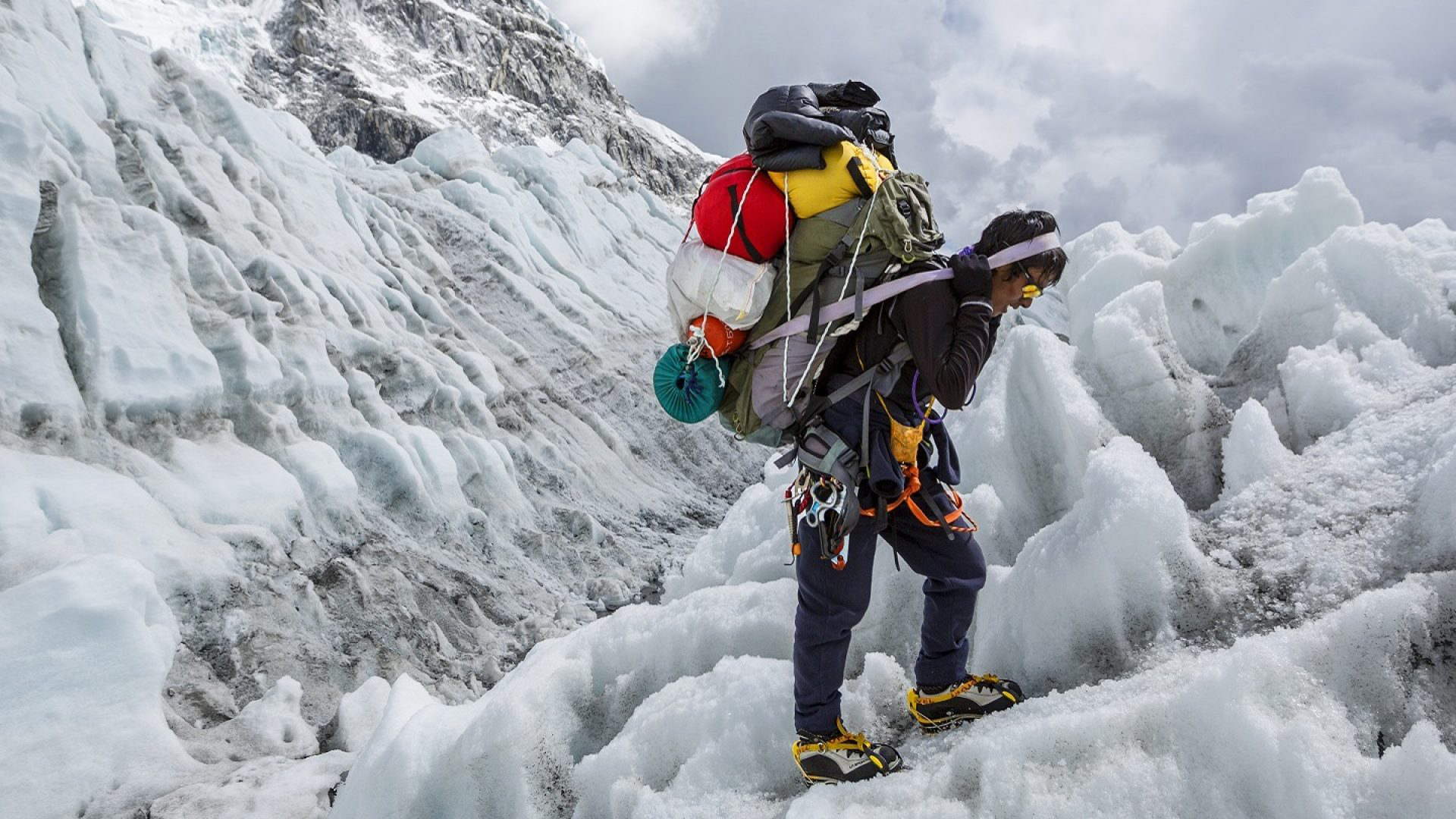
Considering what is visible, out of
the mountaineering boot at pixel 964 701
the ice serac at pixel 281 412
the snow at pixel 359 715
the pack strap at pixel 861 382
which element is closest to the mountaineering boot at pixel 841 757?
the mountaineering boot at pixel 964 701

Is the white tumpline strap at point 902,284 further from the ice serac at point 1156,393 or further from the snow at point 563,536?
the ice serac at point 1156,393

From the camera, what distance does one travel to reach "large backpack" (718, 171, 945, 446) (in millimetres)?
2732

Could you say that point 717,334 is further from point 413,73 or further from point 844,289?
point 413,73

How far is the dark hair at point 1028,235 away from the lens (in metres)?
2.63

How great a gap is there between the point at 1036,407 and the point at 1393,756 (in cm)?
339

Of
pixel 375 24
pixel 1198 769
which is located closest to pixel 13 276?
pixel 1198 769

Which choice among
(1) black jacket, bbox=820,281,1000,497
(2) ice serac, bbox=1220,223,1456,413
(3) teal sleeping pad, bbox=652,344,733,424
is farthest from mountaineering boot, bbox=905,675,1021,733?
(2) ice serac, bbox=1220,223,1456,413

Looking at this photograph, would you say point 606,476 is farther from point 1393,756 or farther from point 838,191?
point 1393,756

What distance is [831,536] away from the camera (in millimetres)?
2680

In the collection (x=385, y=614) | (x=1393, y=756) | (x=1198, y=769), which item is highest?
(x=1393, y=756)

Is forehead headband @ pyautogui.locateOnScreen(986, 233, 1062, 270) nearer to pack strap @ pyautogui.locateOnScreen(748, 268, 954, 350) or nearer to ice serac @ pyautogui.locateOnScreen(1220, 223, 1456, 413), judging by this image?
pack strap @ pyautogui.locateOnScreen(748, 268, 954, 350)

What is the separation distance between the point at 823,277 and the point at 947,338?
48cm

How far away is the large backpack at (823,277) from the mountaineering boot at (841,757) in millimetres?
1049

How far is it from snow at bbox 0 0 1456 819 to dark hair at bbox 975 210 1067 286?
42.9 inches
